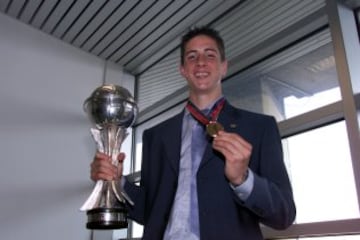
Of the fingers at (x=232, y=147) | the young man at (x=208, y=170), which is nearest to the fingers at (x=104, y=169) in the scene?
the young man at (x=208, y=170)

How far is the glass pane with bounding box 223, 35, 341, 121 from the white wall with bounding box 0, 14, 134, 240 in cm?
134

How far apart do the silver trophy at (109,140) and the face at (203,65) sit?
292mm

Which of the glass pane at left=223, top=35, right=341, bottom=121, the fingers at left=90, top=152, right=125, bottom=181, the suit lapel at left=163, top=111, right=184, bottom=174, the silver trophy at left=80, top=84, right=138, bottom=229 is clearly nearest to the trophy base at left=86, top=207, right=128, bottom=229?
the silver trophy at left=80, top=84, right=138, bottom=229

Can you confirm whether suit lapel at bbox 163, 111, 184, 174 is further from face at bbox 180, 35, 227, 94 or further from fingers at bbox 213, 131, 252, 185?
fingers at bbox 213, 131, 252, 185

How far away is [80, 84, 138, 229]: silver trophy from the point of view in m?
1.12

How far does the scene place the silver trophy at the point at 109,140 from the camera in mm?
1118

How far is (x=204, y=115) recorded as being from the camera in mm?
1090

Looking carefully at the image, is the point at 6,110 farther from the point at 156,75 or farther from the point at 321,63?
the point at 321,63

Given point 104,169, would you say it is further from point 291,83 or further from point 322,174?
point 291,83

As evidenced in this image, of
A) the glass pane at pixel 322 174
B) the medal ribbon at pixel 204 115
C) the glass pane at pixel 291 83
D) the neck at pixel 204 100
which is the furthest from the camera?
the glass pane at pixel 291 83

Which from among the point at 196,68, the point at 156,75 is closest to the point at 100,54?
the point at 156,75

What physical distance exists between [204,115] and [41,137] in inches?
77.8

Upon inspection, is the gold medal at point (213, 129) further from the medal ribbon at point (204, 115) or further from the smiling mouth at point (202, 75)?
the smiling mouth at point (202, 75)

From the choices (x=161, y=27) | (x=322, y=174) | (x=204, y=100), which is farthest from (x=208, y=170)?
(x=161, y=27)
